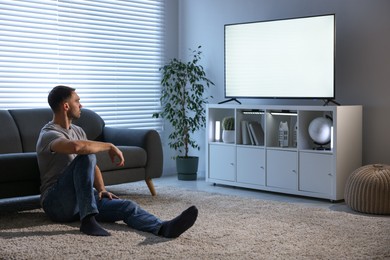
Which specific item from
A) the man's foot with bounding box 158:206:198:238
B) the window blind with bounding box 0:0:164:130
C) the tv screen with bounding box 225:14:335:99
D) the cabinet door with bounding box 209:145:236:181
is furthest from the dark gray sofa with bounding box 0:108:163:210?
the man's foot with bounding box 158:206:198:238

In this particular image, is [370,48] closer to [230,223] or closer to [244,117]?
[244,117]

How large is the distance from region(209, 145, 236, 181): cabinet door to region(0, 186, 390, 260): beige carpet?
1123mm

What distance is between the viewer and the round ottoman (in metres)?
4.66

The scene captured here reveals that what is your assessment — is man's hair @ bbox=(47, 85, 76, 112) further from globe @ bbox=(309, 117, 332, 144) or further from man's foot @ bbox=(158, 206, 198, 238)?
globe @ bbox=(309, 117, 332, 144)

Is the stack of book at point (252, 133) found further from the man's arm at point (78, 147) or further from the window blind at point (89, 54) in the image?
the man's arm at point (78, 147)

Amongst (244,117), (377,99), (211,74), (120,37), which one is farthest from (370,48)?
(120,37)

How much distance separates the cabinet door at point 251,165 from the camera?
576cm

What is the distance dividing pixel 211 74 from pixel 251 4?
89 cm

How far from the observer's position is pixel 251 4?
6.38 metres

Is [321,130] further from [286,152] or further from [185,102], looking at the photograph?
[185,102]

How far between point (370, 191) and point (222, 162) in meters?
1.76

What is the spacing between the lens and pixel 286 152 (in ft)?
18.2

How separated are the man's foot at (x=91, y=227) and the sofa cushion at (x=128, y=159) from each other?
45.8 inches

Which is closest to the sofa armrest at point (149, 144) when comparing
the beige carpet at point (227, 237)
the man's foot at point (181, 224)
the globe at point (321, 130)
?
the beige carpet at point (227, 237)
